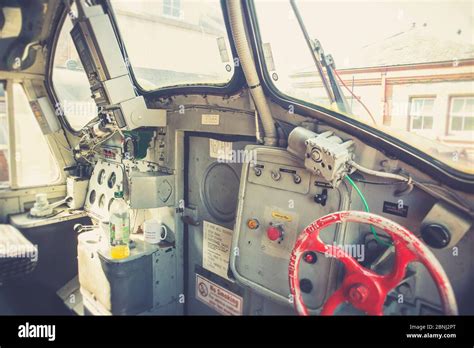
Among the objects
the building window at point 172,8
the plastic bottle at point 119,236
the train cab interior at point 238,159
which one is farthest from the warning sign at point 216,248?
the building window at point 172,8

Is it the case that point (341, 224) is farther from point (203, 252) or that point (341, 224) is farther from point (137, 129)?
point (137, 129)

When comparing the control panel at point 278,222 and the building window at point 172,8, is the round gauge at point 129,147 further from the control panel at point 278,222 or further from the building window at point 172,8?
the control panel at point 278,222

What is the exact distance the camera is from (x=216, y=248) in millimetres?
2143

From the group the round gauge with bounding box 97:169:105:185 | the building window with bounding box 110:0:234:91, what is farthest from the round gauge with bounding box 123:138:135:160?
the round gauge with bounding box 97:169:105:185

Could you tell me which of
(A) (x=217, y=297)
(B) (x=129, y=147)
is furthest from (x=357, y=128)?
(B) (x=129, y=147)

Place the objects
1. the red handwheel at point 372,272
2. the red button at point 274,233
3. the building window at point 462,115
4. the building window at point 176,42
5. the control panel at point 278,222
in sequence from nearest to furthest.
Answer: the red handwheel at point 372,272 → the building window at point 462,115 → the control panel at point 278,222 → the red button at point 274,233 → the building window at point 176,42

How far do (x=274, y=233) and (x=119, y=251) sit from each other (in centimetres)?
100

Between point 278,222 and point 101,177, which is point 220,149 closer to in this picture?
point 278,222

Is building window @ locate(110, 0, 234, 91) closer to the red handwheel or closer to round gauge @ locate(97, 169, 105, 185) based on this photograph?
round gauge @ locate(97, 169, 105, 185)

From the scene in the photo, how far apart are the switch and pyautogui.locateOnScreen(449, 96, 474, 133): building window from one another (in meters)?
0.81

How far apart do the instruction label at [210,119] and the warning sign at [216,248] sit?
64 centimetres

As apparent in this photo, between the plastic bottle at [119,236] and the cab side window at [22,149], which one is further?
the cab side window at [22,149]

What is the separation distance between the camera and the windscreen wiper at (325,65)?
5.20ft

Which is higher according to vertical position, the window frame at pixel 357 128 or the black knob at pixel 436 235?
the window frame at pixel 357 128
